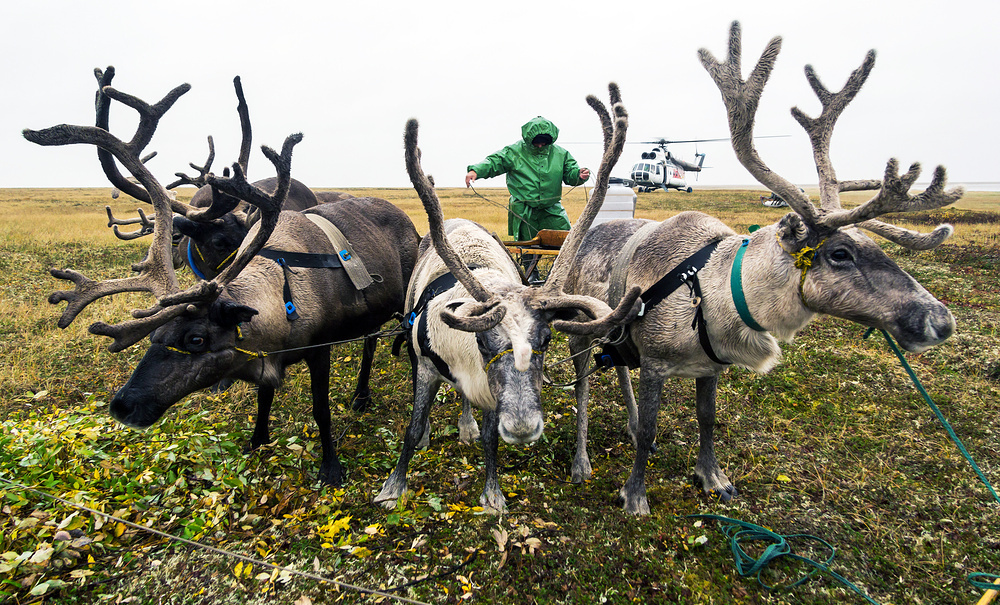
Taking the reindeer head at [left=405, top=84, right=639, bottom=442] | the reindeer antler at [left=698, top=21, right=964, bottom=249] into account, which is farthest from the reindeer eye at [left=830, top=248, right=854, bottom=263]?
the reindeer head at [left=405, top=84, right=639, bottom=442]

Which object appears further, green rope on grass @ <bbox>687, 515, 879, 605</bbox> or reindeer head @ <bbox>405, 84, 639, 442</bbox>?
green rope on grass @ <bbox>687, 515, 879, 605</bbox>

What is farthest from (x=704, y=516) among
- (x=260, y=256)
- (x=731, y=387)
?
(x=260, y=256)

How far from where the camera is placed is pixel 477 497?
4406 millimetres

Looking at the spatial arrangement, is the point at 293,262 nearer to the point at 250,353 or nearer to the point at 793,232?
the point at 250,353

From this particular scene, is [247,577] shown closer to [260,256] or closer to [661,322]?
[260,256]

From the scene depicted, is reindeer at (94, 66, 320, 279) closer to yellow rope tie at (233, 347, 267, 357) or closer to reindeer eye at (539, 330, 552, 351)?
yellow rope tie at (233, 347, 267, 357)

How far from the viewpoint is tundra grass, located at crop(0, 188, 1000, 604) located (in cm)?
341

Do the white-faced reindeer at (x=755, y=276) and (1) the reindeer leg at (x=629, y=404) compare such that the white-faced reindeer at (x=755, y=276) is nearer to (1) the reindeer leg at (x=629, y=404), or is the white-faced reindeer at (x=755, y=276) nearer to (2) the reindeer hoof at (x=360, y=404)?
(1) the reindeer leg at (x=629, y=404)

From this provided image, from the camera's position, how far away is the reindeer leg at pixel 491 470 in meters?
4.10

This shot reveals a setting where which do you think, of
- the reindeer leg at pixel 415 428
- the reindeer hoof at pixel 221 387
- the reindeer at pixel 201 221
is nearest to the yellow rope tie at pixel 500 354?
the reindeer leg at pixel 415 428

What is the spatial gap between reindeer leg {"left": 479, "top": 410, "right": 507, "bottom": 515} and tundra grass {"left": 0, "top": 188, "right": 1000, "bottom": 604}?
13 cm

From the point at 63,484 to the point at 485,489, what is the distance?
3506 millimetres

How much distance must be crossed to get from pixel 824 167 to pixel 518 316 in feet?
9.55

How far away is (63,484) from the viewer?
383 cm
